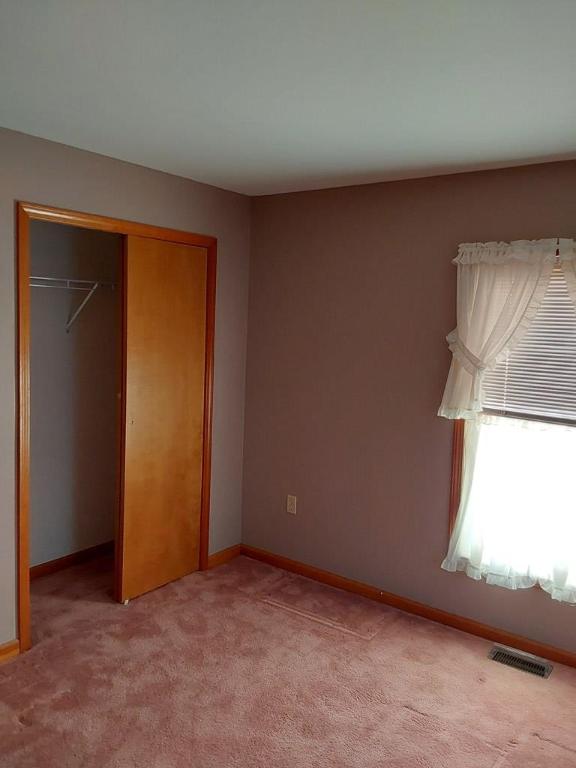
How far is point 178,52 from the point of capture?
6.23 feet

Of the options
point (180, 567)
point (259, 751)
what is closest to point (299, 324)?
point (180, 567)

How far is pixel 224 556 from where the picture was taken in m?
4.23

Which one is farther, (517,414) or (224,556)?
(224,556)

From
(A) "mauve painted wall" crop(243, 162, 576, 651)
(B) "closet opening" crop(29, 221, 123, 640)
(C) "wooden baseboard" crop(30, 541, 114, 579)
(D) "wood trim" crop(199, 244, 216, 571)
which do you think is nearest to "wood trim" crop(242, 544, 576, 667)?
(A) "mauve painted wall" crop(243, 162, 576, 651)

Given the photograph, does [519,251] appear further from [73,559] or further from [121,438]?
[73,559]

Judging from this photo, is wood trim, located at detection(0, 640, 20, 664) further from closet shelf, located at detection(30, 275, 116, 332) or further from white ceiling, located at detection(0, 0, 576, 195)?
white ceiling, located at detection(0, 0, 576, 195)

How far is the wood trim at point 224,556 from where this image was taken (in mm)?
4140

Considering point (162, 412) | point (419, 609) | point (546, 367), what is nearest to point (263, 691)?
point (419, 609)

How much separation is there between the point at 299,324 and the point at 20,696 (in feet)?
8.01

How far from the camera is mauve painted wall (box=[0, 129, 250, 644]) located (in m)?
2.88

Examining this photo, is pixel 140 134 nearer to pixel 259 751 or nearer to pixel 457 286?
pixel 457 286

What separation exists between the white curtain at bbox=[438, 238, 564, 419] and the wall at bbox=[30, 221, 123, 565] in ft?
6.32

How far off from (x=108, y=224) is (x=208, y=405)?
1.28 meters

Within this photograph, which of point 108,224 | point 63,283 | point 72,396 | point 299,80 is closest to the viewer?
point 299,80
